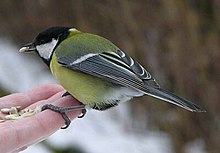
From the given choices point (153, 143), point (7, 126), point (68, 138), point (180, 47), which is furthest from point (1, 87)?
point (7, 126)

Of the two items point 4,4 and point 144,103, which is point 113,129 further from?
point 4,4

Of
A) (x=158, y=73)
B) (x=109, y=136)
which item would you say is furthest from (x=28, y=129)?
(x=109, y=136)

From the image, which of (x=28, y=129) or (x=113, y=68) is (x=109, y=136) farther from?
(x=28, y=129)

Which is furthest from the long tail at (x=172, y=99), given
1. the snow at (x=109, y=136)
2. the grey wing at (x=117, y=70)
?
the snow at (x=109, y=136)

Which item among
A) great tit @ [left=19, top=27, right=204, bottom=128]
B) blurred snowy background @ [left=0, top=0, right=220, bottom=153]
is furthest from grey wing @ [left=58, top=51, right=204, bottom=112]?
blurred snowy background @ [left=0, top=0, right=220, bottom=153]

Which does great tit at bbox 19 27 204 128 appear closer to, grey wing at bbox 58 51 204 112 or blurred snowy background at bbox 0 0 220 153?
grey wing at bbox 58 51 204 112

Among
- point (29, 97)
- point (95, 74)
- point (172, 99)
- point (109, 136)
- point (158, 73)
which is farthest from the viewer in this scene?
point (109, 136)

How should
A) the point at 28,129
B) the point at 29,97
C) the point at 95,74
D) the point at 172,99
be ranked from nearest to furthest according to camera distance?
the point at 28,129 < the point at 172,99 < the point at 95,74 < the point at 29,97
